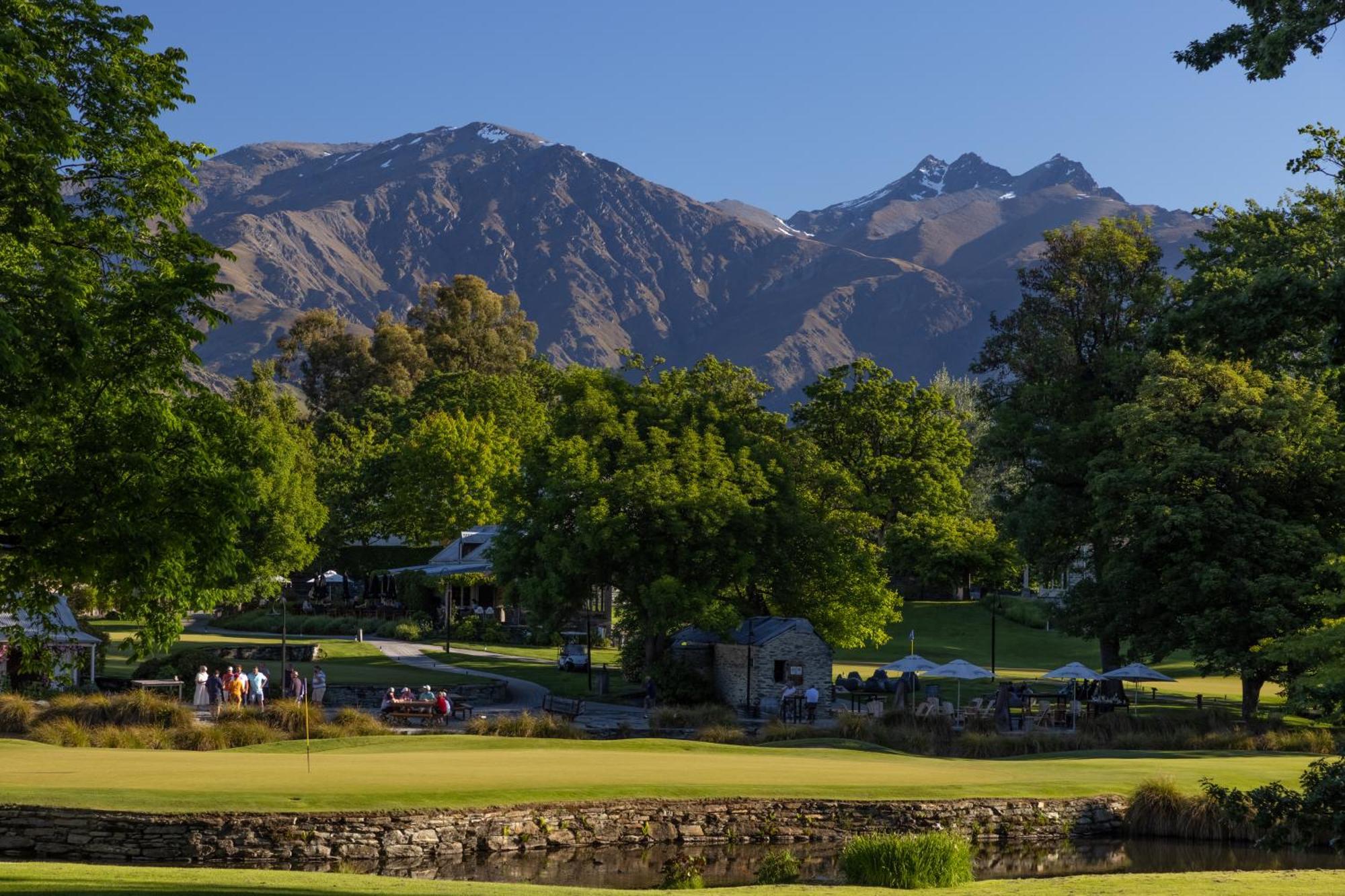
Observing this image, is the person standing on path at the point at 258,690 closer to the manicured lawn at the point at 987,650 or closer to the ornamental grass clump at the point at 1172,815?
the ornamental grass clump at the point at 1172,815

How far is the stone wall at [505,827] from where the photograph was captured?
20031 mm

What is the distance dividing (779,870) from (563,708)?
65.5 ft

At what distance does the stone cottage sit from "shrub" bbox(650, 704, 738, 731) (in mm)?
4428

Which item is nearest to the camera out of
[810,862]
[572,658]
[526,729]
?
[810,862]

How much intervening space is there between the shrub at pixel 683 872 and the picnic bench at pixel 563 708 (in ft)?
51.0

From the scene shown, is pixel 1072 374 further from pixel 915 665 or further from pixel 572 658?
pixel 572 658

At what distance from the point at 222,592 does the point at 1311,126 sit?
21228 mm

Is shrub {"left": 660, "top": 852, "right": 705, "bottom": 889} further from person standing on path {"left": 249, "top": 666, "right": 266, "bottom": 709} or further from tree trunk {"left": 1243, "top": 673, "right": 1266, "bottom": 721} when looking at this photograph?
tree trunk {"left": 1243, "top": 673, "right": 1266, "bottom": 721}

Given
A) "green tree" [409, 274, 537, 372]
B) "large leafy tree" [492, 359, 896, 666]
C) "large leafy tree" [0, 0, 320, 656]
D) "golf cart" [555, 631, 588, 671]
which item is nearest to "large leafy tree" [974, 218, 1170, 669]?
"large leafy tree" [492, 359, 896, 666]

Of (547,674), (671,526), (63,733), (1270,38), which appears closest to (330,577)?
(547,674)

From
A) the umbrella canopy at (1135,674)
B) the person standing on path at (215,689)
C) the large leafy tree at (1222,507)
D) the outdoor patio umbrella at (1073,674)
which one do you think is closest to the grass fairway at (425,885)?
the large leafy tree at (1222,507)

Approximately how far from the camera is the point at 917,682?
48031 millimetres

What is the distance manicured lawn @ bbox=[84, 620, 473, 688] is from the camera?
46.6 meters

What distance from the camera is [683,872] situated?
70.5 feet
